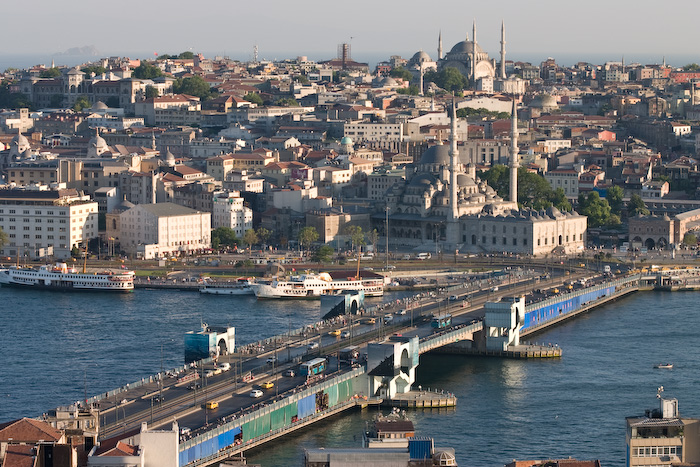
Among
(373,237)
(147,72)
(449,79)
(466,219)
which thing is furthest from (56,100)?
(466,219)

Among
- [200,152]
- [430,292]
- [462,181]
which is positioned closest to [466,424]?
[430,292]

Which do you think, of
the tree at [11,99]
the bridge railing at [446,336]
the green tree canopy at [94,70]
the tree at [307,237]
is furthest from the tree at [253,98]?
the bridge railing at [446,336]

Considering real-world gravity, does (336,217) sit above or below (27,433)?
below

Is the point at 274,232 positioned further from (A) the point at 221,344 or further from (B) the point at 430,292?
(A) the point at 221,344

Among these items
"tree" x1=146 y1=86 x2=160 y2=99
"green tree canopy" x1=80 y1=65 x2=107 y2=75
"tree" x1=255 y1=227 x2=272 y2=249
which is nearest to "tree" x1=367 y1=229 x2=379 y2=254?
"tree" x1=255 y1=227 x2=272 y2=249

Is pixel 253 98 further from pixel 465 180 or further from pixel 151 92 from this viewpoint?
pixel 465 180

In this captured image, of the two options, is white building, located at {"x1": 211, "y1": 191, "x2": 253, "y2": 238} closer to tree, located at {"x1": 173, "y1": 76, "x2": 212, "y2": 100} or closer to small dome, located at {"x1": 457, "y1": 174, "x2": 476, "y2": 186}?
small dome, located at {"x1": 457, "y1": 174, "x2": 476, "y2": 186}

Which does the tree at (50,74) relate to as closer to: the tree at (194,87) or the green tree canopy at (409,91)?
the tree at (194,87)
